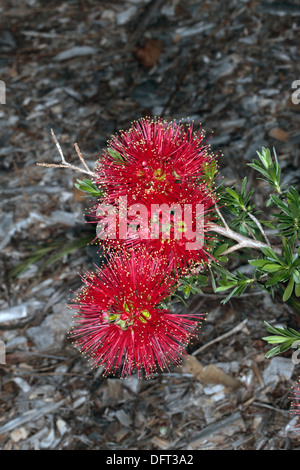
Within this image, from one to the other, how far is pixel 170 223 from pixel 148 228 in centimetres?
5

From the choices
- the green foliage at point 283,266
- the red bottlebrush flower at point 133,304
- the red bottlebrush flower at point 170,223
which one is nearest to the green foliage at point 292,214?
the green foliage at point 283,266

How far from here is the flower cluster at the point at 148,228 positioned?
3.71 ft

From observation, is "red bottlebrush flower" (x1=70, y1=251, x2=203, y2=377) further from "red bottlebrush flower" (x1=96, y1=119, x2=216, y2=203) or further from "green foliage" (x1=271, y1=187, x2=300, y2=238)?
"green foliage" (x1=271, y1=187, x2=300, y2=238)

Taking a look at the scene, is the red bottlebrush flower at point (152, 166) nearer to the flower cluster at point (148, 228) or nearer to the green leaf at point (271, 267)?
the flower cluster at point (148, 228)

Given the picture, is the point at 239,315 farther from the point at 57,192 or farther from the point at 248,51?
the point at 248,51

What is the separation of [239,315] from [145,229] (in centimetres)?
89

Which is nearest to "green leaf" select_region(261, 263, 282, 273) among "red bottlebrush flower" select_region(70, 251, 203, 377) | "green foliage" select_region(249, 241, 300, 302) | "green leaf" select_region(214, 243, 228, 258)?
"green foliage" select_region(249, 241, 300, 302)

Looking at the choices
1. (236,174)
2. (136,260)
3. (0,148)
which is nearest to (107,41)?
(0,148)

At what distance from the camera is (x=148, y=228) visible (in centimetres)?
112

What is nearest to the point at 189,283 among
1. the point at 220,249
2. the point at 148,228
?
the point at 220,249

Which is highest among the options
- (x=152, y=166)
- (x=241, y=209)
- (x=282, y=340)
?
(x=152, y=166)

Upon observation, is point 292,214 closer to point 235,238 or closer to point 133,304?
point 235,238

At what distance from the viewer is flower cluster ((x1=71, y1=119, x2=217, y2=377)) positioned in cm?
113

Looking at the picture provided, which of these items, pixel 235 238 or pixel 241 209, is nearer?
pixel 235 238
